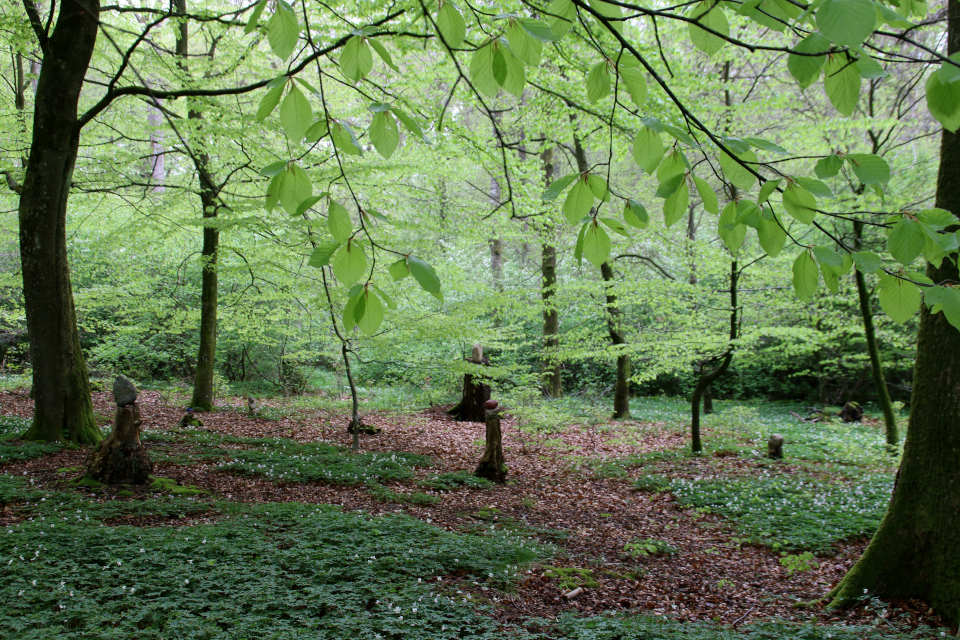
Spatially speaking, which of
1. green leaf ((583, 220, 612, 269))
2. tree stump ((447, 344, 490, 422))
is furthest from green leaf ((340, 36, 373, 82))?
tree stump ((447, 344, 490, 422))

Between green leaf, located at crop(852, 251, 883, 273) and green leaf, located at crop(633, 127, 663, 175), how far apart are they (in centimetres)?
51

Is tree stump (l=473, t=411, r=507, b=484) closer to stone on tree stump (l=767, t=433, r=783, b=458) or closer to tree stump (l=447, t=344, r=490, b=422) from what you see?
stone on tree stump (l=767, t=433, r=783, b=458)

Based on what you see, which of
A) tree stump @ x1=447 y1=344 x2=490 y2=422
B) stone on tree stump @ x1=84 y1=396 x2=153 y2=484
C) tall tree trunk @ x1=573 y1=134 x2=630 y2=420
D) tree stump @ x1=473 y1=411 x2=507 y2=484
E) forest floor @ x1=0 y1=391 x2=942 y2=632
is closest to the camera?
forest floor @ x1=0 y1=391 x2=942 y2=632

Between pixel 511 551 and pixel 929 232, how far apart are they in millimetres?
3725

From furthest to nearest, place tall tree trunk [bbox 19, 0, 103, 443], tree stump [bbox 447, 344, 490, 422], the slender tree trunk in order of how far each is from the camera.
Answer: tree stump [bbox 447, 344, 490, 422] → the slender tree trunk → tall tree trunk [bbox 19, 0, 103, 443]

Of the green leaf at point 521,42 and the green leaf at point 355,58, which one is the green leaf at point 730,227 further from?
the green leaf at point 355,58

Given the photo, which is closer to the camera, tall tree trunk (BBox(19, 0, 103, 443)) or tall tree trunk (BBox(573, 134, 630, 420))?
tall tree trunk (BBox(19, 0, 103, 443))

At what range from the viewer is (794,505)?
5.64m

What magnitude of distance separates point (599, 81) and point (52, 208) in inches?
270

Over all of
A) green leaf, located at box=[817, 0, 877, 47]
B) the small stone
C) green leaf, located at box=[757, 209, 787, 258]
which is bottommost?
the small stone

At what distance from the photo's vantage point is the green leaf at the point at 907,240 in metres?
1.09

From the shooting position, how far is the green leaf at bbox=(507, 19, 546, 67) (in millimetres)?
1062

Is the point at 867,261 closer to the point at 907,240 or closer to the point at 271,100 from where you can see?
the point at 907,240

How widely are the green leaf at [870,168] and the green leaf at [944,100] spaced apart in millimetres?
158
